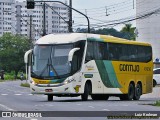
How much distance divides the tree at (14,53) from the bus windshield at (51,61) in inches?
4530

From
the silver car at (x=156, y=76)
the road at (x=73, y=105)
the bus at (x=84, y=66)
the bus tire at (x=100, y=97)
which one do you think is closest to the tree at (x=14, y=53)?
the silver car at (x=156, y=76)

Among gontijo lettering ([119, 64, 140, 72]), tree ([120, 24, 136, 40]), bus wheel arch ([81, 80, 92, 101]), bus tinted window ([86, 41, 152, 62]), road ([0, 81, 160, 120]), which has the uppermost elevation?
tree ([120, 24, 136, 40])

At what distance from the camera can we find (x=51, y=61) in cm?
3372

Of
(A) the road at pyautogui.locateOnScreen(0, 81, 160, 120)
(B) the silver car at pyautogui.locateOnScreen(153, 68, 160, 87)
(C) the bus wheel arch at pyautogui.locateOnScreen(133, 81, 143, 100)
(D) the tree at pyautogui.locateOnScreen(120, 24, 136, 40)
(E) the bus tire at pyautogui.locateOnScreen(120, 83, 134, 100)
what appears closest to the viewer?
(A) the road at pyautogui.locateOnScreen(0, 81, 160, 120)

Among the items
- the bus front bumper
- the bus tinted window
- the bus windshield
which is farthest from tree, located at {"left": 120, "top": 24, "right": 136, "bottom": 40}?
the bus front bumper

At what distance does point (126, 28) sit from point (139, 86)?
103m

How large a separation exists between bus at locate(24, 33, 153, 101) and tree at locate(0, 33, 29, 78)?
111 metres

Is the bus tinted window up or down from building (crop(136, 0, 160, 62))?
down

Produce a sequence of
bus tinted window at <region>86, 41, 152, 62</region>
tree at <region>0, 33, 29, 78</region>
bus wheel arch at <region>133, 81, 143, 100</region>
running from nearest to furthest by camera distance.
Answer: bus tinted window at <region>86, 41, 152, 62</region>, bus wheel arch at <region>133, 81, 143, 100</region>, tree at <region>0, 33, 29, 78</region>

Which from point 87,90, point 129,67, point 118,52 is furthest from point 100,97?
point 87,90

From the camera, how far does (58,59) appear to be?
1329 inches

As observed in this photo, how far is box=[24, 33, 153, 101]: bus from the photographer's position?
33750 millimetres

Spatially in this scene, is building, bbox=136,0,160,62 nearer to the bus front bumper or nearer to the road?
the road

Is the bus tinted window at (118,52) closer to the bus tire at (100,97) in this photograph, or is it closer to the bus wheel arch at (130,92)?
the bus wheel arch at (130,92)
